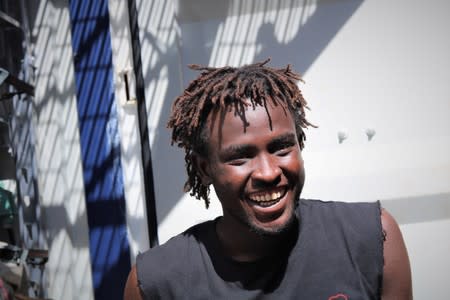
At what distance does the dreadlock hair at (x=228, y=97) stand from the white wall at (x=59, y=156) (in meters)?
1.31

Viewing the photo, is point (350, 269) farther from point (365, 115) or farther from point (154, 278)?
point (365, 115)

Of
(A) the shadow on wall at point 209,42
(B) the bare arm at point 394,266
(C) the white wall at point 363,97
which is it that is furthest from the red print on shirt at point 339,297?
(A) the shadow on wall at point 209,42

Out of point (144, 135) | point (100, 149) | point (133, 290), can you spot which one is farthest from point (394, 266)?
point (100, 149)

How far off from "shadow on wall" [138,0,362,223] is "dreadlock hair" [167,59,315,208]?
98 centimetres

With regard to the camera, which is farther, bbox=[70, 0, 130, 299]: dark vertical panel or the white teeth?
bbox=[70, 0, 130, 299]: dark vertical panel

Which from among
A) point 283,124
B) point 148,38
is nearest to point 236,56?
point 148,38

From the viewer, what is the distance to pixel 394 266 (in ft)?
3.86

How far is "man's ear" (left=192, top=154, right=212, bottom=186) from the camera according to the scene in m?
1.22

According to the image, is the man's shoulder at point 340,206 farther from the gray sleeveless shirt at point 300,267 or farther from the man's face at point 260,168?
the man's face at point 260,168

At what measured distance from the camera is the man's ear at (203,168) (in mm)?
1225

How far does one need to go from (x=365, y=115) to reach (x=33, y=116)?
1838mm

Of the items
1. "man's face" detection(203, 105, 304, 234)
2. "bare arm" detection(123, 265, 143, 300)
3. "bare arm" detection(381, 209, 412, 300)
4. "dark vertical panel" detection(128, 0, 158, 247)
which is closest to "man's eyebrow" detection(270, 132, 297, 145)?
"man's face" detection(203, 105, 304, 234)

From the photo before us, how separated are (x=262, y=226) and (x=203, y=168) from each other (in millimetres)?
268

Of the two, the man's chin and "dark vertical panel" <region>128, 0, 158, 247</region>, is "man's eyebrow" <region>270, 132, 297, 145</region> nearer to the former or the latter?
the man's chin
